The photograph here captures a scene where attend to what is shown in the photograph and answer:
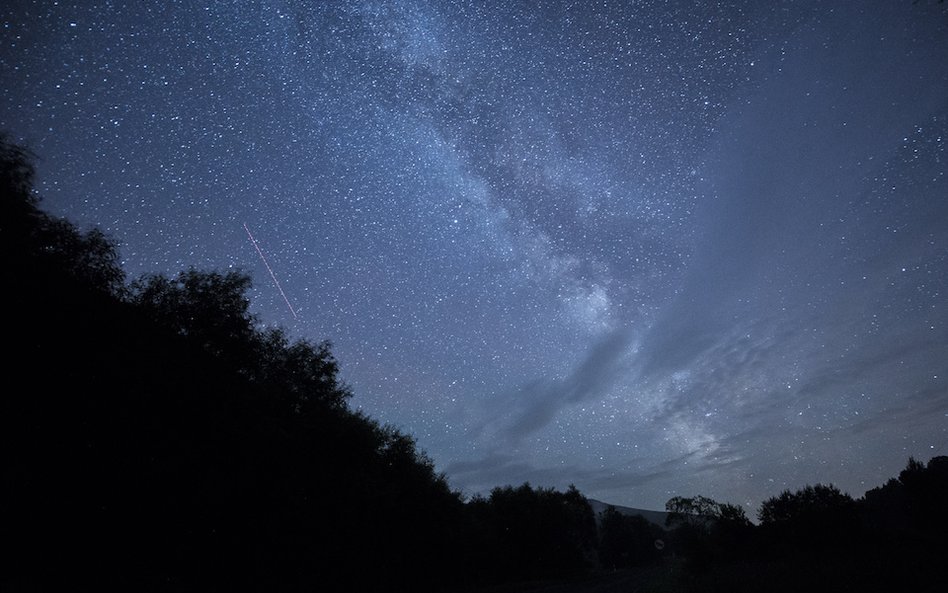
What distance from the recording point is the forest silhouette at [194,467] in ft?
41.6

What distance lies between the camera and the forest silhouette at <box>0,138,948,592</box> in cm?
1267

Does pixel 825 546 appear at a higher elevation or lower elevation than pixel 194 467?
lower

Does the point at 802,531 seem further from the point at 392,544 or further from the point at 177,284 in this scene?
the point at 177,284

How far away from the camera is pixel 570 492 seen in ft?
278

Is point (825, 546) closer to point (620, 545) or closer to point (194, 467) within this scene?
point (194, 467)

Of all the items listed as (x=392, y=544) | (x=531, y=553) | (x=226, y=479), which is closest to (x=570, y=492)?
(x=531, y=553)

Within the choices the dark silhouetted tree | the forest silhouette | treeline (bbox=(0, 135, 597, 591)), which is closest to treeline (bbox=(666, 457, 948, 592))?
the forest silhouette

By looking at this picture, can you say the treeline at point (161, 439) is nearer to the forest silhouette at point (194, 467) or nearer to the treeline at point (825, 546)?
the forest silhouette at point (194, 467)

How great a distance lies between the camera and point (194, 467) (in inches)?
661

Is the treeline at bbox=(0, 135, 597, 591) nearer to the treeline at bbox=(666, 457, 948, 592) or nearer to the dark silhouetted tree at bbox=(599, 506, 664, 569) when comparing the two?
the treeline at bbox=(666, 457, 948, 592)

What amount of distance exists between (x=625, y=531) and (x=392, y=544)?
83.6 m

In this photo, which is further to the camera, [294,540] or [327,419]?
[327,419]

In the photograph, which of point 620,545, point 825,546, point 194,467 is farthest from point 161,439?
point 620,545

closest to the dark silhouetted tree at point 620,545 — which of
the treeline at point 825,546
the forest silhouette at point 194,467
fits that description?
the treeline at point 825,546
